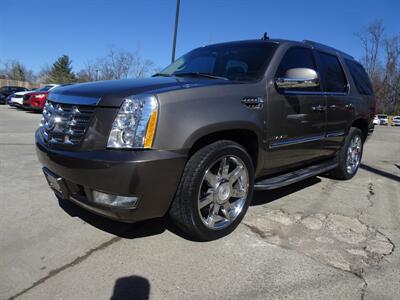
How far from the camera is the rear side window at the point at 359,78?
226 inches

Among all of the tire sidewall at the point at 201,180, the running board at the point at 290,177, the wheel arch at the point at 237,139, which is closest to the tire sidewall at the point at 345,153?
the running board at the point at 290,177

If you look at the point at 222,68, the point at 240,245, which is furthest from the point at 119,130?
the point at 222,68

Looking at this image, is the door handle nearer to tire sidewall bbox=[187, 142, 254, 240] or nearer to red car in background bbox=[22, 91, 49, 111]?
tire sidewall bbox=[187, 142, 254, 240]

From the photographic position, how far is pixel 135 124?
8.96 ft

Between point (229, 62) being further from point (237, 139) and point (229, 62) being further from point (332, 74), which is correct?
point (332, 74)

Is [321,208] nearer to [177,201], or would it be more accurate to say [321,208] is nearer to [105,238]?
[177,201]

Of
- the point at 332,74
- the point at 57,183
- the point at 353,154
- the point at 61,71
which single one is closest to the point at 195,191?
the point at 57,183

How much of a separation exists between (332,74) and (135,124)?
343 cm

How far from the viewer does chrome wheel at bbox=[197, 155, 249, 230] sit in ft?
10.7

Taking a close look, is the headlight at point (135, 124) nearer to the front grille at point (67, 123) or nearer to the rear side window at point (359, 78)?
the front grille at point (67, 123)

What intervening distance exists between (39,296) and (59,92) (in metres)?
1.76

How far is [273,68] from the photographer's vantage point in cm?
386

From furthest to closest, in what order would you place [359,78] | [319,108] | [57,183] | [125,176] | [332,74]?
[359,78], [332,74], [319,108], [57,183], [125,176]

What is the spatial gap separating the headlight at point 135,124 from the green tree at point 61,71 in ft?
226
